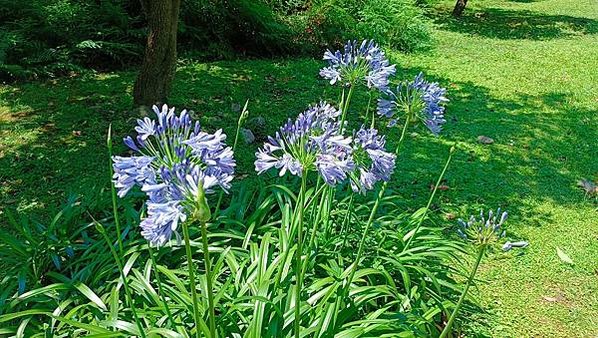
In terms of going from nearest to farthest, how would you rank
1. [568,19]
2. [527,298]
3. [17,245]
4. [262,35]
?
1. [17,245]
2. [527,298]
3. [262,35]
4. [568,19]

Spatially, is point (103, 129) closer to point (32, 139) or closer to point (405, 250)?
point (32, 139)

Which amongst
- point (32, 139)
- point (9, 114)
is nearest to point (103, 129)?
point (32, 139)

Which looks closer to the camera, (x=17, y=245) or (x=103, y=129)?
(x=17, y=245)

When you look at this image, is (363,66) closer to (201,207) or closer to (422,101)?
(422,101)

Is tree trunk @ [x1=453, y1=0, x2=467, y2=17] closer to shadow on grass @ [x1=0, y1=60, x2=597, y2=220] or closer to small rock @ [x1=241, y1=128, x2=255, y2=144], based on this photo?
shadow on grass @ [x1=0, y1=60, x2=597, y2=220]

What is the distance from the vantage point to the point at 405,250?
2877 millimetres

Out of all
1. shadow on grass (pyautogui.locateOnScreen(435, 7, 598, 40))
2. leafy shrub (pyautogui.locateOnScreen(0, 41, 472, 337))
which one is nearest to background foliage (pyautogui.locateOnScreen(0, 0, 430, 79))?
shadow on grass (pyautogui.locateOnScreen(435, 7, 598, 40))

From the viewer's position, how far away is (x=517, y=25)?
12.4 m

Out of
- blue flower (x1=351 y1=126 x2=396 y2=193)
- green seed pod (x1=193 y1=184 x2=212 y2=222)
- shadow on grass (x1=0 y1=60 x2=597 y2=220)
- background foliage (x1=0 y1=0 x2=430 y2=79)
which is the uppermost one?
green seed pod (x1=193 y1=184 x2=212 y2=222)

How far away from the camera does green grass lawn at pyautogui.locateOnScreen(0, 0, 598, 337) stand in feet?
11.5

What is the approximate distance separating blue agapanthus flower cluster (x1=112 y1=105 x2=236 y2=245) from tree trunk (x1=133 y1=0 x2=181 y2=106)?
3628 mm

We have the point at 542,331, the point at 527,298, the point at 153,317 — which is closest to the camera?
the point at 153,317

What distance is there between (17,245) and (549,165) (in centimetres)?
447

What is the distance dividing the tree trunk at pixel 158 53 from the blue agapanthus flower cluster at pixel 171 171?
3.63m
